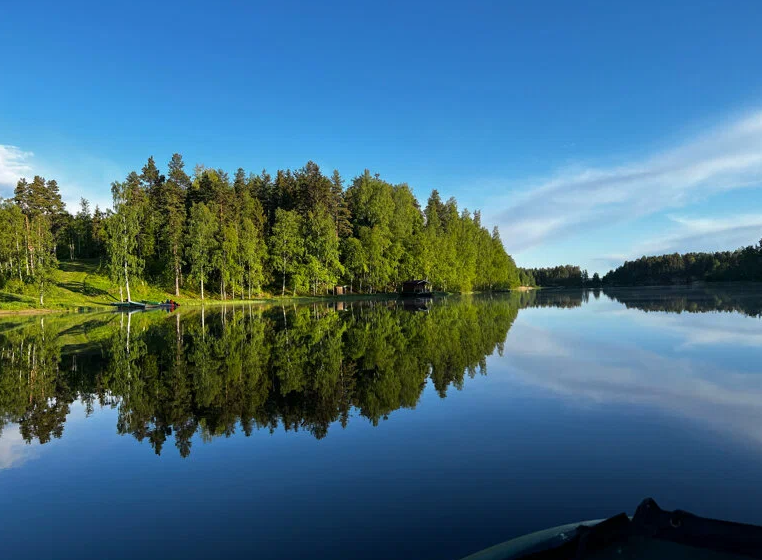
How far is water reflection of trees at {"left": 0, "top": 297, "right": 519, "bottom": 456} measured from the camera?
952 centimetres

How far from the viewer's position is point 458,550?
451 centimetres

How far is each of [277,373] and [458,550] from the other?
9.96 meters

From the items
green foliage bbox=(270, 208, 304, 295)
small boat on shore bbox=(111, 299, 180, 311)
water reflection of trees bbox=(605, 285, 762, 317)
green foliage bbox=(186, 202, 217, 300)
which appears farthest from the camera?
green foliage bbox=(270, 208, 304, 295)

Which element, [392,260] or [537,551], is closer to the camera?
[537,551]

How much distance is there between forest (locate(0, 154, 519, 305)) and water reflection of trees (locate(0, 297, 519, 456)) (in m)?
42.6

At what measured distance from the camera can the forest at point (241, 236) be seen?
6059 centimetres

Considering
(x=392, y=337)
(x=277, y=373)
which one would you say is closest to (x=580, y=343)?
(x=392, y=337)

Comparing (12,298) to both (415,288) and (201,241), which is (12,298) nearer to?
(201,241)

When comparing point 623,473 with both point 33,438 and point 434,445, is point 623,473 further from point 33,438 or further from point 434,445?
point 33,438

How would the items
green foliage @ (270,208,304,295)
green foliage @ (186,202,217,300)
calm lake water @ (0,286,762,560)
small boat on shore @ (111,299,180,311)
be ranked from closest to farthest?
calm lake water @ (0,286,762,560) → small boat on shore @ (111,299,180,311) → green foliage @ (186,202,217,300) → green foliage @ (270,208,304,295)

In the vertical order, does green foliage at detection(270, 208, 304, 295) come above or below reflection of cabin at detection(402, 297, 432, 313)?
above

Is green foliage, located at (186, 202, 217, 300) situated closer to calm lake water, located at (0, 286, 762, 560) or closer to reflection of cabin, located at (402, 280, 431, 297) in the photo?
reflection of cabin, located at (402, 280, 431, 297)

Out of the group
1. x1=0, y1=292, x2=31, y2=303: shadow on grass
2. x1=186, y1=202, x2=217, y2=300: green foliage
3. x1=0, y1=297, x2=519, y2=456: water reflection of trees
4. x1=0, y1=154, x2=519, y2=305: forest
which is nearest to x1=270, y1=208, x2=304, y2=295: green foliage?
x1=0, y1=154, x2=519, y2=305: forest

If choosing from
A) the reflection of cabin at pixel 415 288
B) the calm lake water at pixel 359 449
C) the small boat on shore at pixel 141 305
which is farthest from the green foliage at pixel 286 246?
the calm lake water at pixel 359 449
